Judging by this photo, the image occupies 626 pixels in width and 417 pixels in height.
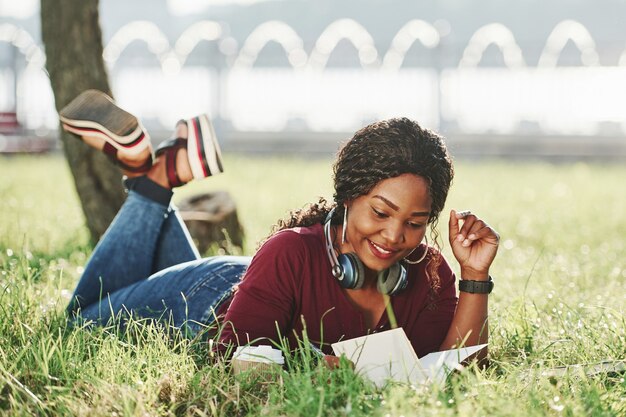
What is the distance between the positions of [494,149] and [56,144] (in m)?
7.83

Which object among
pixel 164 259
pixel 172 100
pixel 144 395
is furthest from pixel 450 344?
pixel 172 100

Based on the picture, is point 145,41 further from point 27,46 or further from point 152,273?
point 152,273

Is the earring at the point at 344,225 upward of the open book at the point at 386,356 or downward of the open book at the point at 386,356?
upward

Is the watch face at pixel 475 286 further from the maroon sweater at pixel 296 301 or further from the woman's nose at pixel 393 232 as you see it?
the woman's nose at pixel 393 232

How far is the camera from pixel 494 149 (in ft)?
57.8

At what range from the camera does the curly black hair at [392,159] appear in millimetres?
2908

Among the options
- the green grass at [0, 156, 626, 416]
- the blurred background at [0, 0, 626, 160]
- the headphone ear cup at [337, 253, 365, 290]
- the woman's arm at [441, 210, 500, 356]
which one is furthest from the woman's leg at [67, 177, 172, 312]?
the blurred background at [0, 0, 626, 160]

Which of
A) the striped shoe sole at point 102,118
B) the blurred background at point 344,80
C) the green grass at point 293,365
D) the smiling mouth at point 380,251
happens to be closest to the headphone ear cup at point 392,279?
the smiling mouth at point 380,251

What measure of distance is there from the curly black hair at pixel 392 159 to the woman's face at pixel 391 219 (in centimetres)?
3

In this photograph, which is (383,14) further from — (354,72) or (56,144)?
(56,144)

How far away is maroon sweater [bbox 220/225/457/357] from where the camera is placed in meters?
2.94

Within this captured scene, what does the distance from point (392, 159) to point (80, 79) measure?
3.10 metres

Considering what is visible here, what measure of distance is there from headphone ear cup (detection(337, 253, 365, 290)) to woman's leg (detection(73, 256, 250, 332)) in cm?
63

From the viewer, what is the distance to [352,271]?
2.91 m
